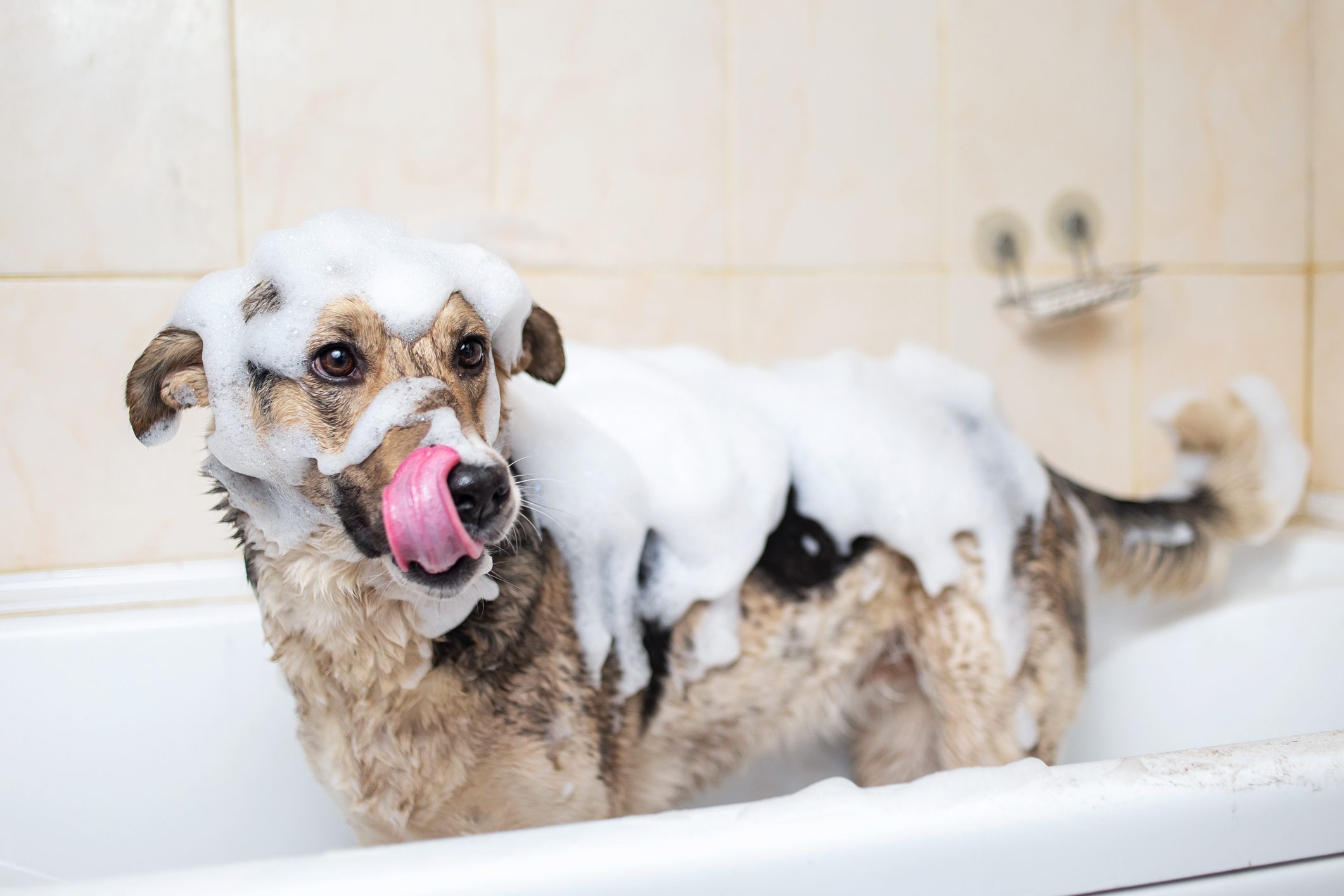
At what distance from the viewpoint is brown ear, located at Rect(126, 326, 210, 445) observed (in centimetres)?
101

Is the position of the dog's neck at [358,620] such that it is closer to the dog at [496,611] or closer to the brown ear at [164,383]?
the dog at [496,611]

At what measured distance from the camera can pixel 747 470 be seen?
1380mm

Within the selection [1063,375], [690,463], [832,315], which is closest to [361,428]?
[690,463]

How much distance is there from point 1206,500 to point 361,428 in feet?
4.88

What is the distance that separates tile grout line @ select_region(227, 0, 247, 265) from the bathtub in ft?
1.83

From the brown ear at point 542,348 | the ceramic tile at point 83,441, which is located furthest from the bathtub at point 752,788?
the brown ear at point 542,348

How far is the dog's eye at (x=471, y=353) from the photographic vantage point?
3.28ft

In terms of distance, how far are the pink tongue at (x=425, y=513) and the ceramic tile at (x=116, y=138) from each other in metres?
0.99

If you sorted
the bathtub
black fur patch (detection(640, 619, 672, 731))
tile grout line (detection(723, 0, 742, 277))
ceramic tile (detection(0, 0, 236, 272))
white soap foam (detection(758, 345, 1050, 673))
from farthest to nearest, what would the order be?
tile grout line (detection(723, 0, 742, 277)), ceramic tile (detection(0, 0, 236, 272)), white soap foam (detection(758, 345, 1050, 673)), black fur patch (detection(640, 619, 672, 731)), the bathtub

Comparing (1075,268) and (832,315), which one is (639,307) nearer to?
(832,315)

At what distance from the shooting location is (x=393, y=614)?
1.06m

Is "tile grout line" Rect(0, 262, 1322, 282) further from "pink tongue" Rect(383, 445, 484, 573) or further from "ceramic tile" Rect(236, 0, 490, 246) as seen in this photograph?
"pink tongue" Rect(383, 445, 484, 573)

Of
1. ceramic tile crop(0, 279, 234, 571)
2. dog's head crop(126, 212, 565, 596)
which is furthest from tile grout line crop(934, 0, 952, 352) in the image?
ceramic tile crop(0, 279, 234, 571)

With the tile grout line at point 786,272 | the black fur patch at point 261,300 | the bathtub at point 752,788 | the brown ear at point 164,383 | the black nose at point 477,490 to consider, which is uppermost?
the tile grout line at point 786,272
